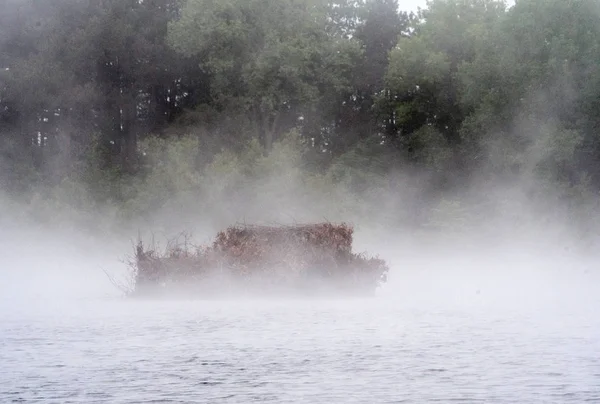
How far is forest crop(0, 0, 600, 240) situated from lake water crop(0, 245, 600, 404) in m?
33.3

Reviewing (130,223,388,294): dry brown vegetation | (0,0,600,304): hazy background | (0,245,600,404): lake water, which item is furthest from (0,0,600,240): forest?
(0,245,600,404): lake water

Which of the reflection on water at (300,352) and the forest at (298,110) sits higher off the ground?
the forest at (298,110)

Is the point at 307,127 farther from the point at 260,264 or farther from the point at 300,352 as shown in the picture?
the point at 300,352

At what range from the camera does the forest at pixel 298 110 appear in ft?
221

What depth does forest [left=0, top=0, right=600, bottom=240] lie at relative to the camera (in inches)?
2657

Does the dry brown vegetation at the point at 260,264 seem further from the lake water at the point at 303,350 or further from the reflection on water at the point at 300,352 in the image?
the reflection on water at the point at 300,352

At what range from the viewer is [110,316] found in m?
27.2

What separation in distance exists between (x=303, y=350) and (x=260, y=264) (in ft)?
41.4

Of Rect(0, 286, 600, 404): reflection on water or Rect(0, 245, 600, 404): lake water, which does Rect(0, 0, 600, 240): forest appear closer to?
Rect(0, 245, 600, 404): lake water

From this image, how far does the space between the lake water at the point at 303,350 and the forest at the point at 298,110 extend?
109ft

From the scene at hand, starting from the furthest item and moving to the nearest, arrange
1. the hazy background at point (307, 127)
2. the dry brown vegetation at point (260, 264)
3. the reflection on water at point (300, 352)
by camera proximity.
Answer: the hazy background at point (307, 127) < the dry brown vegetation at point (260, 264) < the reflection on water at point (300, 352)

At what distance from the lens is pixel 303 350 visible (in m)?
20.5

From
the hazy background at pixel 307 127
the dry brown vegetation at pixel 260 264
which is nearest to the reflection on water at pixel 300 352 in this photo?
the dry brown vegetation at pixel 260 264

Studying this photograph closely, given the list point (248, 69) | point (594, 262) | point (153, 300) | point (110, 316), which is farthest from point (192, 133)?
point (110, 316)
